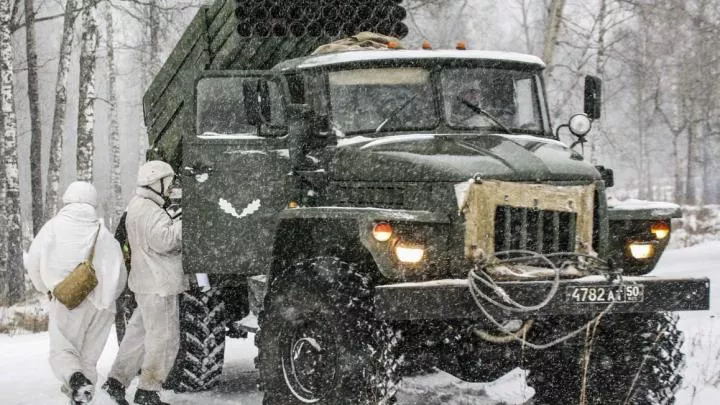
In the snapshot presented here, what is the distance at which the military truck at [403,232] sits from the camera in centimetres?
582

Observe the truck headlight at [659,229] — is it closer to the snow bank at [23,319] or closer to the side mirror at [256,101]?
the side mirror at [256,101]

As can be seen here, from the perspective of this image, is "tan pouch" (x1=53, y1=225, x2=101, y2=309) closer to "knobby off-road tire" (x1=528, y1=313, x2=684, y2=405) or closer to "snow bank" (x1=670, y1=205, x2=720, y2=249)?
"knobby off-road tire" (x1=528, y1=313, x2=684, y2=405)

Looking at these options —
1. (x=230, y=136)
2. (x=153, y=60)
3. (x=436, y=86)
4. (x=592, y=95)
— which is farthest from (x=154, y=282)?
(x=153, y=60)

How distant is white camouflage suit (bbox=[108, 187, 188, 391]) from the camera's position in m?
7.42

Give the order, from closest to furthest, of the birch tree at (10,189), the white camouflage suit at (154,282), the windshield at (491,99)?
1. the windshield at (491,99)
2. the white camouflage suit at (154,282)
3. the birch tree at (10,189)

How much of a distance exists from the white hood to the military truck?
0.63 meters

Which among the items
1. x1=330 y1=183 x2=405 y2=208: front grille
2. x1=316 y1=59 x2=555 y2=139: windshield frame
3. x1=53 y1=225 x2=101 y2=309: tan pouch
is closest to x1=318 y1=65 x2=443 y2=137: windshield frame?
x1=316 y1=59 x2=555 y2=139: windshield frame

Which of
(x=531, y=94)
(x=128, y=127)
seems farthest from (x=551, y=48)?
(x=128, y=127)

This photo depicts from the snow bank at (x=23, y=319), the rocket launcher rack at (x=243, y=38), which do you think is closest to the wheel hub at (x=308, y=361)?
the rocket launcher rack at (x=243, y=38)

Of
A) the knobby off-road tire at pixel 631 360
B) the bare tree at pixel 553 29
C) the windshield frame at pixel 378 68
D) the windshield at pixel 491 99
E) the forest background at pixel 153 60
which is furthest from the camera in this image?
the bare tree at pixel 553 29

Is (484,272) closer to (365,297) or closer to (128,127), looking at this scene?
(365,297)

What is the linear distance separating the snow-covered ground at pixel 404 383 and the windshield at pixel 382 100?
2236 mm

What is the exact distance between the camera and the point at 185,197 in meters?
7.44

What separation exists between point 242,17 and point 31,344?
16.0ft
